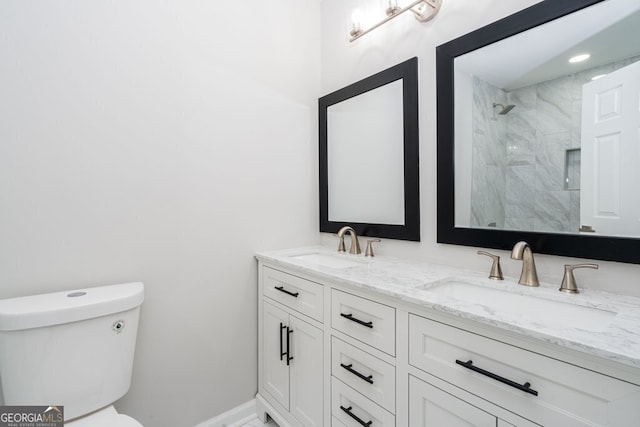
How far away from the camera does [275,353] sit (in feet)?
5.16

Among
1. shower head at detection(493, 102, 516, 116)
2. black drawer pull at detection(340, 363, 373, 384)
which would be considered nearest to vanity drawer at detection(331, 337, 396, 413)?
black drawer pull at detection(340, 363, 373, 384)

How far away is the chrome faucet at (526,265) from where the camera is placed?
1.02m

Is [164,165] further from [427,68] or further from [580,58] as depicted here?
[580,58]

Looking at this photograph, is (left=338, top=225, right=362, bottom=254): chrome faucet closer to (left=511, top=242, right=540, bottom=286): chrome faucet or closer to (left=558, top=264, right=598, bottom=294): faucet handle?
(left=511, top=242, right=540, bottom=286): chrome faucet

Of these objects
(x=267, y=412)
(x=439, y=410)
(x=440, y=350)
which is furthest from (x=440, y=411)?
(x=267, y=412)

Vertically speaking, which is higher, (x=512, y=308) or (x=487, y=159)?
(x=487, y=159)

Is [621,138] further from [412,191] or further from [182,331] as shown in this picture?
[182,331]

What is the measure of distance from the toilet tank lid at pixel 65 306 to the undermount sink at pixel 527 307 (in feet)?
3.65

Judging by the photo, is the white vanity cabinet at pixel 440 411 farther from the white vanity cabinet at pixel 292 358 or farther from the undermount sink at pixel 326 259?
the undermount sink at pixel 326 259

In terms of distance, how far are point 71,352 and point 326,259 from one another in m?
1.18

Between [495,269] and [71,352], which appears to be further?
[495,269]

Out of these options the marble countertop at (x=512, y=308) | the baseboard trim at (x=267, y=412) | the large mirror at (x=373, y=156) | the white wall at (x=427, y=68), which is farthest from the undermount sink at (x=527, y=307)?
the baseboard trim at (x=267, y=412)

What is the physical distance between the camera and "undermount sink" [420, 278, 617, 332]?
81cm

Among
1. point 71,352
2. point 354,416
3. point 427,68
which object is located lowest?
point 354,416
